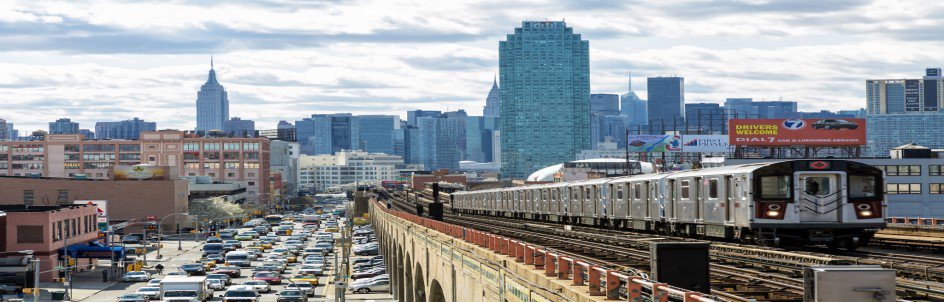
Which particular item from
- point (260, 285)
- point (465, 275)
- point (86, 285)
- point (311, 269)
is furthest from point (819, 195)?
point (311, 269)

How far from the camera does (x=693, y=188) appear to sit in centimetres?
3962

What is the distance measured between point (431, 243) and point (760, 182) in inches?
612

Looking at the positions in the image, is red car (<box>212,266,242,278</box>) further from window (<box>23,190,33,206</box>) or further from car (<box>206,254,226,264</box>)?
window (<box>23,190,33,206</box>)

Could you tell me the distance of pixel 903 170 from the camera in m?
104

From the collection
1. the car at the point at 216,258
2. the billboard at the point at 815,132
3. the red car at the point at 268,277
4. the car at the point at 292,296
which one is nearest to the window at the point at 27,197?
the car at the point at 216,258

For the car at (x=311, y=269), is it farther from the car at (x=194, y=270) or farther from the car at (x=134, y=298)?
the car at (x=134, y=298)

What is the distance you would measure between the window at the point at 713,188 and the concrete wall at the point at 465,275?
726 cm

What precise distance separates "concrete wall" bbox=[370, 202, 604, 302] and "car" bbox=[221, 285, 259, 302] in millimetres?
A: 12312

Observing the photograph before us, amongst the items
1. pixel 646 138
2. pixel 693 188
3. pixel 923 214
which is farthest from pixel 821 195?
pixel 646 138

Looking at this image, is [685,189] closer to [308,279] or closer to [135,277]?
[308,279]

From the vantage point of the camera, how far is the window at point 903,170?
339 ft

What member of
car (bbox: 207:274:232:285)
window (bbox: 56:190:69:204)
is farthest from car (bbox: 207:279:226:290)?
window (bbox: 56:190:69:204)

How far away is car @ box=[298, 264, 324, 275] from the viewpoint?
4007 inches

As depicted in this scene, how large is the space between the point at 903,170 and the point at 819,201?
246 ft
